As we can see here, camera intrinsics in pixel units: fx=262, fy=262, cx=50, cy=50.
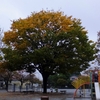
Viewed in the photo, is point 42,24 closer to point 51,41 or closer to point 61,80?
point 51,41

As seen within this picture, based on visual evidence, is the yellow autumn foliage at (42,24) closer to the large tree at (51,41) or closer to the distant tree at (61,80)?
the large tree at (51,41)

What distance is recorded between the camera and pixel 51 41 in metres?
36.4

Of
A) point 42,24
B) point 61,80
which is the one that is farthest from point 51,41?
point 61,80

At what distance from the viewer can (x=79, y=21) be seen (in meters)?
39.4

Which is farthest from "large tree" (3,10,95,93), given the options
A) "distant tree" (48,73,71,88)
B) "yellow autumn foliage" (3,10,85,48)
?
"distant tree" (48,73,71,88)

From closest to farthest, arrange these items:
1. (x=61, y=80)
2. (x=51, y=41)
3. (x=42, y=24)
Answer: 1. (x=51, y=41)
2. (x=42, y=24)
3. (x=61, y=80)

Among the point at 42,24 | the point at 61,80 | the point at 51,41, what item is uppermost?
the point at 42,24

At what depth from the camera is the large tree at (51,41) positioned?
3603 centimetres

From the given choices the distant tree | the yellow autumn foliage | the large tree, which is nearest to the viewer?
the large tree

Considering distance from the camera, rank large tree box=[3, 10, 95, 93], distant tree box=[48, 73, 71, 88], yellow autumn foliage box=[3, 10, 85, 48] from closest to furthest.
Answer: large tree box=[3, 10, 95, 93] < yellow autumn foliage box=[3, 10, 85, 48] < distant tree box=[48, 73, 71, 88]

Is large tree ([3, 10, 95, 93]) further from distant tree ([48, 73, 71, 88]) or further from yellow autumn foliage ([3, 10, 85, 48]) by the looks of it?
distant tree ([48, 73, 71, 88])

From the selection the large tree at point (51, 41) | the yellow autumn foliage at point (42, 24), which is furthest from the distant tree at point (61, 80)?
the yellow autumn foliage at point (42, 24)

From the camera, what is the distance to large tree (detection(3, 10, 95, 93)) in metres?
36.0

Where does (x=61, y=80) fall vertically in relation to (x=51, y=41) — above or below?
below
